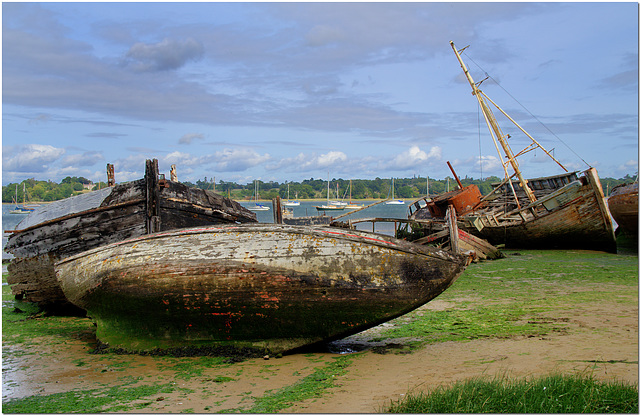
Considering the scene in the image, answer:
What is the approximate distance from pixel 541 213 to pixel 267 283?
15.4m

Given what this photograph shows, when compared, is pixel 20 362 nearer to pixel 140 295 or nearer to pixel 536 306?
pixel 140 295

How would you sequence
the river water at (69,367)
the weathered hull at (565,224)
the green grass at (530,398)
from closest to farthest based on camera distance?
1. the green grass at (530,398)
2. the river water at (69,367)
3. the weathered hull at (565,224)

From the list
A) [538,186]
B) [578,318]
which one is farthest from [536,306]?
[538,186]

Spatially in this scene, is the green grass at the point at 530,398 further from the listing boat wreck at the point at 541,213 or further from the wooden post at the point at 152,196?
the listing boat wreck at the point at 541,213

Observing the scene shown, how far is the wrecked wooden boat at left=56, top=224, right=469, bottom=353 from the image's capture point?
620 centimetres

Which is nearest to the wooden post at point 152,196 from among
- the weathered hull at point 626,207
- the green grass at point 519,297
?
the green grass at point 519,297

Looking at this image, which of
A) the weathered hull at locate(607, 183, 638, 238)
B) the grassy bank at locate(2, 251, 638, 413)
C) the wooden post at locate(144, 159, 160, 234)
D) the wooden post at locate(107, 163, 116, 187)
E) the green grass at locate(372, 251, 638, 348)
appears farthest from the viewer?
the weathered hull at locate(607, 183, 638, 238)

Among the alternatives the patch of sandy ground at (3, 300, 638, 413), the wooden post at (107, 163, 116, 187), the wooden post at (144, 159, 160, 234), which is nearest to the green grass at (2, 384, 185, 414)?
the patch of sandy ground at (3, 300, 638, 413)

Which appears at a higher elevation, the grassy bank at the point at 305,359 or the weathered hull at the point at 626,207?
the weathered hull at the point at 626,207

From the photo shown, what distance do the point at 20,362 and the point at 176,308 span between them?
224cm

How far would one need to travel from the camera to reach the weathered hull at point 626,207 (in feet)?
66.1

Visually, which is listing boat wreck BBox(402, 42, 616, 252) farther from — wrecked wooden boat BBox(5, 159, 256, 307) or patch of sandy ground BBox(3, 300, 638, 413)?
wrecked wooden boat BBox(5, 159, 256, 307)

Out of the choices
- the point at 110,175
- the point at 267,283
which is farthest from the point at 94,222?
the point at 267,283

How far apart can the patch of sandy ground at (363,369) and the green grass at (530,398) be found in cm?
39
